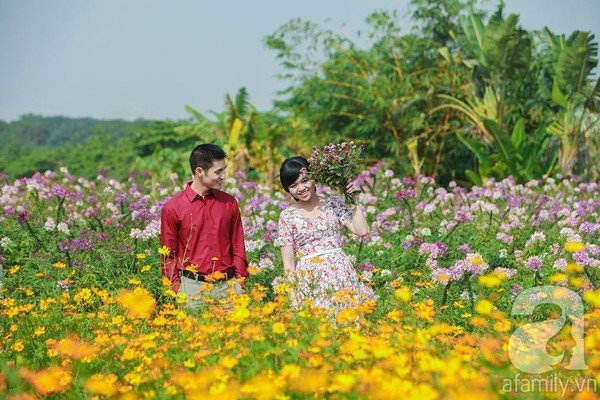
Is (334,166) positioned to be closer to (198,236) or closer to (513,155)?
(198,236)

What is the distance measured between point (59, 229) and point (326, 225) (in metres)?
2.69

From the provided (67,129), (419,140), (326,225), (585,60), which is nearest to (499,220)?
(326,225)

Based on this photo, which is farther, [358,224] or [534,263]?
[534,263]

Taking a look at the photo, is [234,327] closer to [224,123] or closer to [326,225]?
[326,225]

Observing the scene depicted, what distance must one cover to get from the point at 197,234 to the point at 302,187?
72cm

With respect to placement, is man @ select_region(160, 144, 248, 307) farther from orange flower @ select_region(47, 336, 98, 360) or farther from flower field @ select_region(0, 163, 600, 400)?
orange flower @ select_region(47, 336, 98, 360)

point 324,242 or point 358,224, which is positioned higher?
point 358,224

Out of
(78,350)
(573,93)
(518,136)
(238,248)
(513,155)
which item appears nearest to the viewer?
(78,350)

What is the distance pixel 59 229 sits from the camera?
6121mm

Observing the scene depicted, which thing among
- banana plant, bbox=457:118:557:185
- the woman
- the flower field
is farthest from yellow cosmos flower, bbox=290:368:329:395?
banana plant, bbox=457:118:557:185

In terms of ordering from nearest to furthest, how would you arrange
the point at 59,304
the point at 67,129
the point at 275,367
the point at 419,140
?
the point at 275,367 → the point at 59,304 → the point at 419,140 → the point at 67,129

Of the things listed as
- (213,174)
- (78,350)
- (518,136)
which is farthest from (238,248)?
(518,136)

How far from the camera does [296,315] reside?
3.39 m

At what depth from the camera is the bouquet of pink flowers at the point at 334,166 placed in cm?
452
